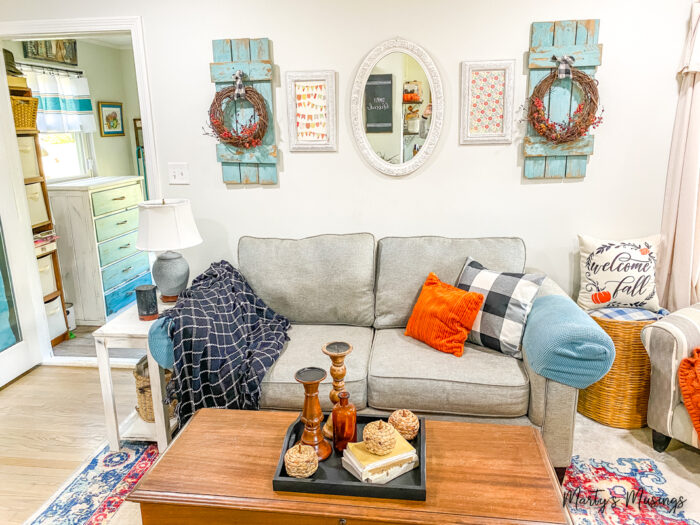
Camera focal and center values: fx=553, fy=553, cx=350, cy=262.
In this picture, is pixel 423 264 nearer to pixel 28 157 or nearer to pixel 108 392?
pixel 108 392

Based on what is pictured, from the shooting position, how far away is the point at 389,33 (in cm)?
286

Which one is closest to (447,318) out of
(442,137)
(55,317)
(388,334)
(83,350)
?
(388,334)

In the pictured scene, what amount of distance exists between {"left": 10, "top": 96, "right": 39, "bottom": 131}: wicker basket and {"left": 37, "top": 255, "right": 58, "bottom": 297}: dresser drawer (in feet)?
2.85

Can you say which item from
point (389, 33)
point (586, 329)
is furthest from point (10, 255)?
point (586, 329)

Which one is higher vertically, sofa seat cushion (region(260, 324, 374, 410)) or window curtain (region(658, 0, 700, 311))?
window curtain (region(658, 0, 700, 311))

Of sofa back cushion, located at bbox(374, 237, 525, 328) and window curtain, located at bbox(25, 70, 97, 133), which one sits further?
window curtain, located at bbox(25, 70, 97, 133)

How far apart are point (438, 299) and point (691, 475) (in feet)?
4.21

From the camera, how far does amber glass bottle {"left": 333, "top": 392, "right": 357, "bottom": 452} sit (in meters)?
1.72

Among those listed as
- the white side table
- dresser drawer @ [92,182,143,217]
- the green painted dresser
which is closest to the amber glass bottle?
the white side table

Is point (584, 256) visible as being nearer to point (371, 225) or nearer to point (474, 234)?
point (474, 234)

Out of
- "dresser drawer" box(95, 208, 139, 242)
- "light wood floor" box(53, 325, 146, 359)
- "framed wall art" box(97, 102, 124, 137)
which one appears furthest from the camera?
"framed wall art" box(97, 102, 124, 137)

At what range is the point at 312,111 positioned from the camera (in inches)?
117

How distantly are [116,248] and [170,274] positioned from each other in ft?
6.55

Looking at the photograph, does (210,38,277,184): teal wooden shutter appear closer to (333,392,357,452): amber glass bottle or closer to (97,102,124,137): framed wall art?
(333,392,357,452): amber glass bottle
